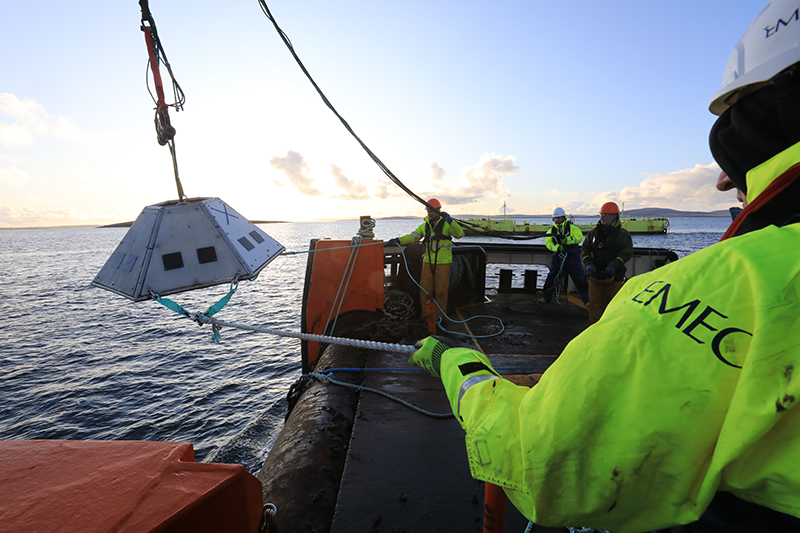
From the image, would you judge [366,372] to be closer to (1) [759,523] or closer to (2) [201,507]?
(2) [201,507]

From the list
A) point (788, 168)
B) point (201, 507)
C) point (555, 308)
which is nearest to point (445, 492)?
point (201, 507)

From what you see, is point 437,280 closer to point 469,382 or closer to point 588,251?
point 588,251

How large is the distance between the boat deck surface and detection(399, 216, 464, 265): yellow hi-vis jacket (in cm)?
190

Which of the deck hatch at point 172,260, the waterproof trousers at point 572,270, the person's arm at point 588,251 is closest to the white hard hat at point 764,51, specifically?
the deck hatch at point 172,260

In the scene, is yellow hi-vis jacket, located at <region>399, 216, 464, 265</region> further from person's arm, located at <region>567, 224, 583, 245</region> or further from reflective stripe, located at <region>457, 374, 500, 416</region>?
reflective stripe, located at <region>457, 374, 500, 416</region>

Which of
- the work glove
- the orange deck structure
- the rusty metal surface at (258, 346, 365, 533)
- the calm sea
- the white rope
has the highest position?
the work glove

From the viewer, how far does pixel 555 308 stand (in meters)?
7.95

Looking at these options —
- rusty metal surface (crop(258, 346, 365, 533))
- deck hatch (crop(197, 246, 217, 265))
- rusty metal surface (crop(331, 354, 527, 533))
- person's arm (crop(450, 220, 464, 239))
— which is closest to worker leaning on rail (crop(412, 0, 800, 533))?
rusty metal surface (crop(331, 354, 527, 533))

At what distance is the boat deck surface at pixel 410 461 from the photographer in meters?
2.27

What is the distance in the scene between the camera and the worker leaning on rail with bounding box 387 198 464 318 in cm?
616

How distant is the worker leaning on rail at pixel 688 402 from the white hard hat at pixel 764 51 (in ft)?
0.20

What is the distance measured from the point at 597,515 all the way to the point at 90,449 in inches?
72.7

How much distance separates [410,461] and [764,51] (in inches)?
120

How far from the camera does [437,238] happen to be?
243 inches
